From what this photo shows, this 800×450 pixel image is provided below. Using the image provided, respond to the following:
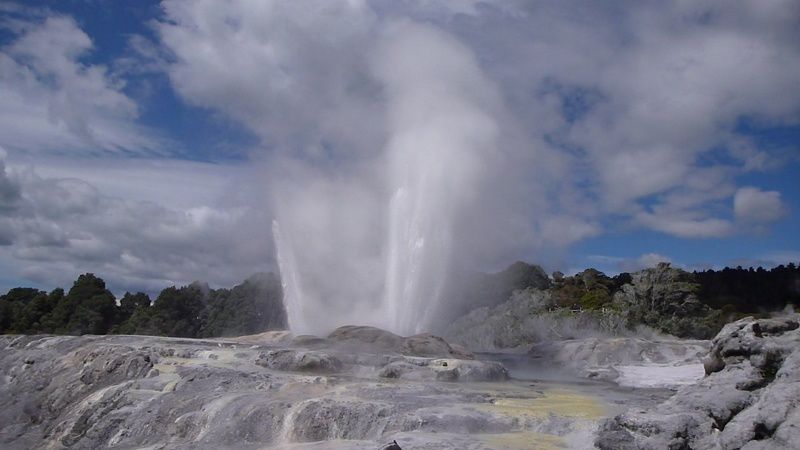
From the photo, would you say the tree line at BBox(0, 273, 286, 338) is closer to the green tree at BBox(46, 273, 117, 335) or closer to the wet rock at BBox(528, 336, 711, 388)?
the green tree at BBox(46, 273, 117, 335)

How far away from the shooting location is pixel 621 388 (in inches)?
660

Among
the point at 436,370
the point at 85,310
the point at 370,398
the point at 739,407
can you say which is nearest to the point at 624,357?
the point at 436,370

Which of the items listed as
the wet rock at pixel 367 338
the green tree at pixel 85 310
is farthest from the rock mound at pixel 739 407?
the green tree at pixel 85 310

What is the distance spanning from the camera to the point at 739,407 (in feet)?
28.1

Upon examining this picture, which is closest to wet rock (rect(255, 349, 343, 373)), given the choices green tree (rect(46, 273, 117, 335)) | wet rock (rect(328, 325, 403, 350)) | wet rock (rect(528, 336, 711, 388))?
wet rock (rect(328, 325, 403, 350))

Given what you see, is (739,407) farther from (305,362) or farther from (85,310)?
(85,310)

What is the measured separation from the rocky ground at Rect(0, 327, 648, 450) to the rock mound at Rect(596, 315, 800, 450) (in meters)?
1.05

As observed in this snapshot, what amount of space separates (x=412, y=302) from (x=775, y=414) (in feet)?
58.1

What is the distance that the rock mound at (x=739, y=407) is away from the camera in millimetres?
7336

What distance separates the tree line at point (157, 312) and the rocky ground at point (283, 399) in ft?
97.7

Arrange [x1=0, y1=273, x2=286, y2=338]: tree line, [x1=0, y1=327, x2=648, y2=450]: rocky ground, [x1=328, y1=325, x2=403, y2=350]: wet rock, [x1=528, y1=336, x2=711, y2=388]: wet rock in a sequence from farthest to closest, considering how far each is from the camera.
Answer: [x1=0, y1=273, x2=286, y2=338]: tree line, [x1=528, y1=336, x2=711, y2=388]: wet rock, [x1=328, y1=325, x2=403, y2=350]: wet rock, [x1=0, y1=327, x2=648, y2=450]: rocky ground

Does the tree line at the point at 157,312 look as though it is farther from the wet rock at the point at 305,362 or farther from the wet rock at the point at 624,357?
the wet rock at the point at 305,362

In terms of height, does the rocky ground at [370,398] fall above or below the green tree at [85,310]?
below

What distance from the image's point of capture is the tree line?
49531mm
